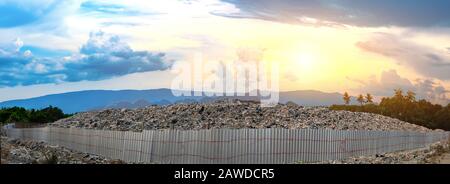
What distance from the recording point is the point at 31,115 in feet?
259

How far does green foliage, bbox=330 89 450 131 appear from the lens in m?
71.5

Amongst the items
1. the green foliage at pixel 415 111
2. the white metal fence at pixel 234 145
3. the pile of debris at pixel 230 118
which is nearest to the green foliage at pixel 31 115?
the pile of debris at pixel 230 118

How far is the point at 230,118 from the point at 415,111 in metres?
42.5

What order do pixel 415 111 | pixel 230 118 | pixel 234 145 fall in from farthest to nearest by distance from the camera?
1. pixel 415 111
2. pixel 230 118
3. pixel 234 145

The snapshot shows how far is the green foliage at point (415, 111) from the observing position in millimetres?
71500

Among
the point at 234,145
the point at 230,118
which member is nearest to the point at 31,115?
the point at 230,118

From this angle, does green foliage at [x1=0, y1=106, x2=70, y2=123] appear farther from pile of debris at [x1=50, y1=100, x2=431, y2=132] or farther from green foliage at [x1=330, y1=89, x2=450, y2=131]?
green foliage at [x1=330, y1=89, x2=450, y2=131]

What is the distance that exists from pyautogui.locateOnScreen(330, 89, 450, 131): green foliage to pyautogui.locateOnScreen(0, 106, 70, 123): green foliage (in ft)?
117

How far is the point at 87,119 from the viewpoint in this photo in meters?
48.4

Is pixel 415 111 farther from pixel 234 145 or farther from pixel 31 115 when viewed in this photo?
pixel 234 145

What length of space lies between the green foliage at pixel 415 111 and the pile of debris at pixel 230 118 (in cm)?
2463

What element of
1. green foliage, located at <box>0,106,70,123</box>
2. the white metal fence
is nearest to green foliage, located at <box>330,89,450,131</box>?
green foliage, located at <box>0,106,70,123</box>
